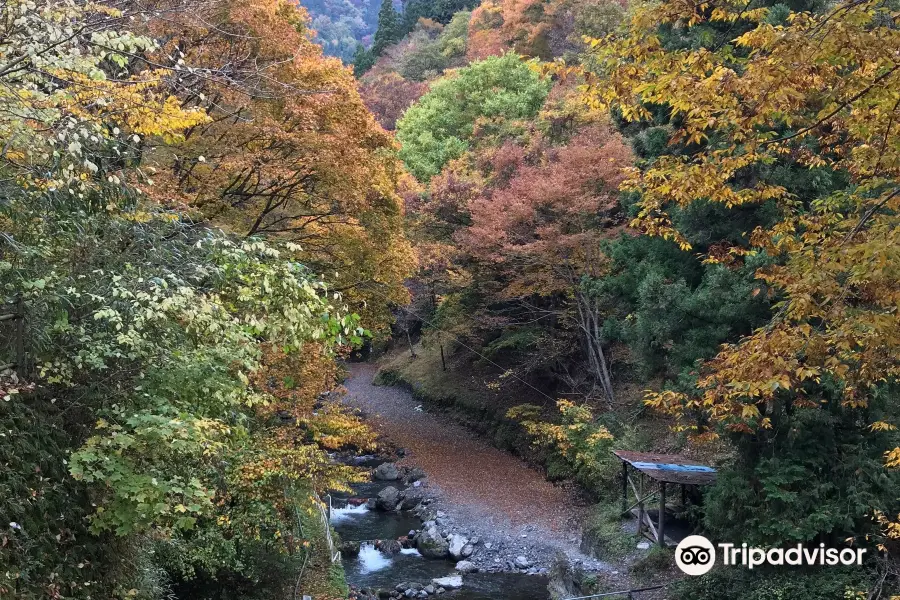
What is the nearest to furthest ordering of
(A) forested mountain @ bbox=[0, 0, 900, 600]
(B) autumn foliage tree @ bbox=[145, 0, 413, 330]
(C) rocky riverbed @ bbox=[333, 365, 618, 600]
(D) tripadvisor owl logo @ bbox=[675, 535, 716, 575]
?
(A) forested mountain @ bbox=[0, 0, 900, 600] → (D) tripadvisor owl logo @ bbox=[675, 535, 716, 575] → (B) autumn foliage tree @ bbox=[145, 0, 413, 330] → (C) rocky riverbed @ bbox=[333, 365, 618, 600]

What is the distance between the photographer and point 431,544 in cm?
1426

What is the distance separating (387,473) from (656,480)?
9.84m

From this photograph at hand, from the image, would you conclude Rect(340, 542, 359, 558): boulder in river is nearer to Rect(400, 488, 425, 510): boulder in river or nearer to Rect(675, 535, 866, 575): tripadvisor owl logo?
Rect(400, 488, 425, 510): boulder in river

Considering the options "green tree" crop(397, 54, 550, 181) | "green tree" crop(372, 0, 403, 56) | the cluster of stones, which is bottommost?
the cluster of stones

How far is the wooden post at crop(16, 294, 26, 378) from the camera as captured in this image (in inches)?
172

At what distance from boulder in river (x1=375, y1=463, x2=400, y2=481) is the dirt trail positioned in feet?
2.93

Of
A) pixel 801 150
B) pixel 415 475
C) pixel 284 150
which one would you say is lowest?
pixel 415 475

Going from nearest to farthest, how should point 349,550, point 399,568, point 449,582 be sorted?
1. point 449,582
2. point 399,568
3. point 349,550

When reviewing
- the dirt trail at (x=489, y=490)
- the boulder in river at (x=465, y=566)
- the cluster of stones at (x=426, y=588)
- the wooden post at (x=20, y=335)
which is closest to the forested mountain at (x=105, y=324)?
the wooden post at (x=20, y=335)

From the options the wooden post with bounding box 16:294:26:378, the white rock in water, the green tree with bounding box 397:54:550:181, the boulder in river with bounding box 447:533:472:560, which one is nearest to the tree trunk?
the boulder in river with bounding box 447:533:472:560

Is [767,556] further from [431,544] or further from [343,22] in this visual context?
[343,22]

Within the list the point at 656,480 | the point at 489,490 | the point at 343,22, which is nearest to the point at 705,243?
the point at 656,480

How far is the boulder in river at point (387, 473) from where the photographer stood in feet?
63.3

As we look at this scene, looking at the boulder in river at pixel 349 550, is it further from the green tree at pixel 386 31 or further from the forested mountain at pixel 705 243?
the green tree at pixel 386 31
